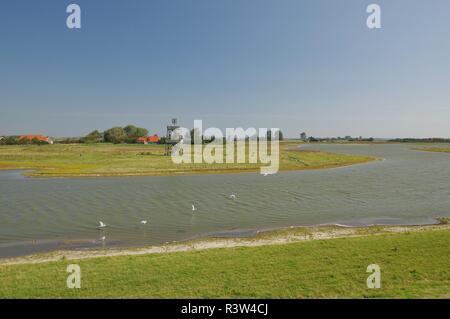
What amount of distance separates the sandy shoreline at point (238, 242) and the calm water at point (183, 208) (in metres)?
1.51

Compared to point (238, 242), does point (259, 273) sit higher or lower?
higher

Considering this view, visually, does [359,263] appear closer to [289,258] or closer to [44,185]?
[289,258]

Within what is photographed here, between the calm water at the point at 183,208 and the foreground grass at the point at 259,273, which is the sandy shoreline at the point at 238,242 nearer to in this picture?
the calm water at the point at 183,208

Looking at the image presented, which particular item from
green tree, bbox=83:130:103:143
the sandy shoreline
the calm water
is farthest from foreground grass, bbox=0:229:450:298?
green tree, bbox=83:130:103:143

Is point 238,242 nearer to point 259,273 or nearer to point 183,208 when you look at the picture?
point 259,273

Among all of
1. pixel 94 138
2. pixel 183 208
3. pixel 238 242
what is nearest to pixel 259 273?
pixel 238 242

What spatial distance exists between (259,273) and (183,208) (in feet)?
57.1

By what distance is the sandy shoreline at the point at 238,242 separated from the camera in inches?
641

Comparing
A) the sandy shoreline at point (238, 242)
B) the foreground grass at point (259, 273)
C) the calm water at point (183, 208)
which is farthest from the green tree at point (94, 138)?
the foreground grass at point (259, 273)

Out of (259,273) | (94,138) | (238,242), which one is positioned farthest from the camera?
(94,138)

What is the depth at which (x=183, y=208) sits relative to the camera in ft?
95.0

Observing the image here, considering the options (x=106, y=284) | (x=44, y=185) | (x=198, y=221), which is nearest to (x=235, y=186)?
(x=198, y=221)

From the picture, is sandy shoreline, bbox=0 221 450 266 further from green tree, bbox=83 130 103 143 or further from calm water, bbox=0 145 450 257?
green tree, bbox=83 130 103 143

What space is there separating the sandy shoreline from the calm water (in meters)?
1.51
